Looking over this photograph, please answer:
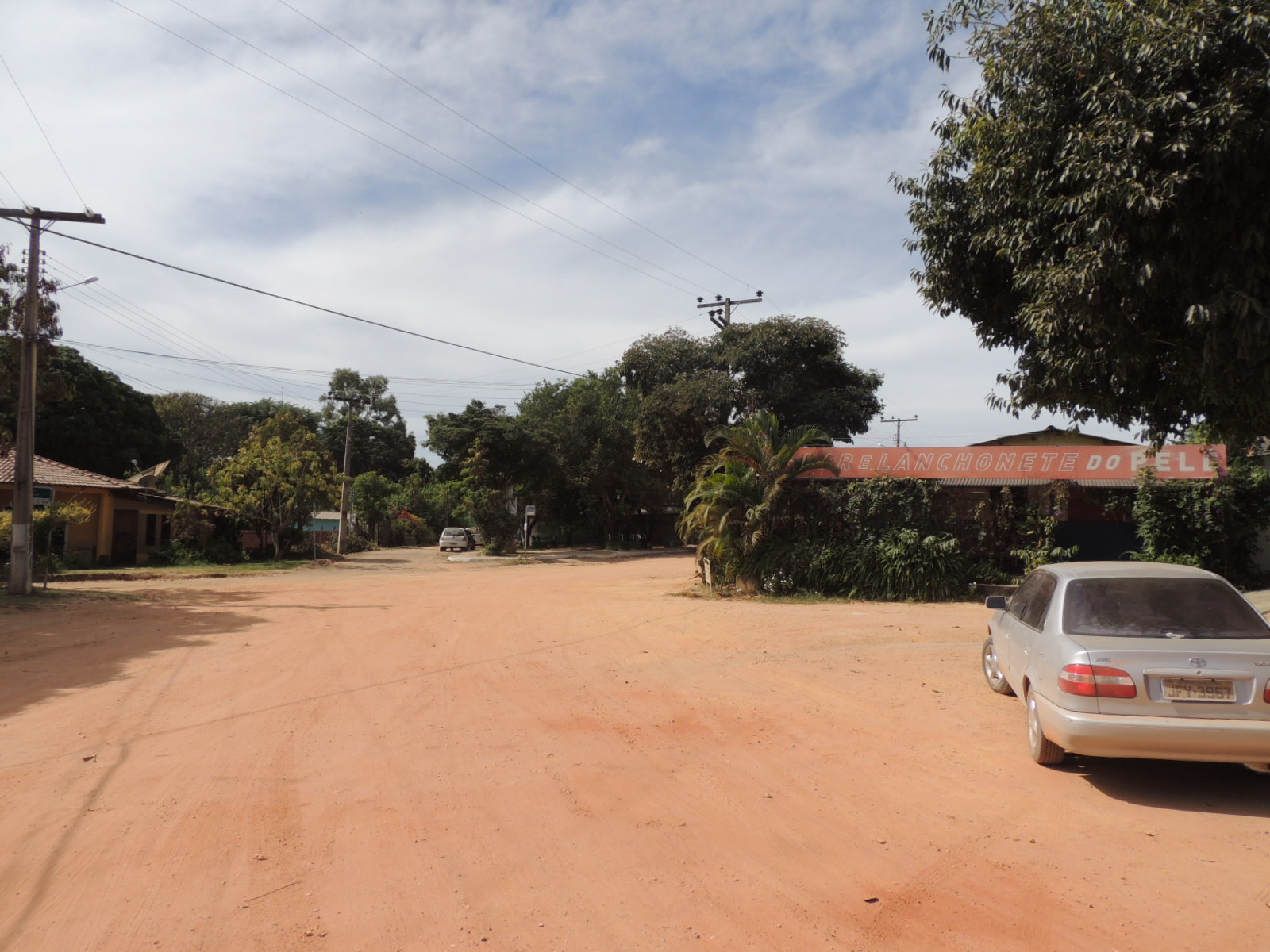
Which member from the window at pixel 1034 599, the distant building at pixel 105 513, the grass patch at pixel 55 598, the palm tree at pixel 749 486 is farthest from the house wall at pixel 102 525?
the window at pixel 1034 599

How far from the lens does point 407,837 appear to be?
4797mm

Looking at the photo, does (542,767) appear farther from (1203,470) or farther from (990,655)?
(1203,470)

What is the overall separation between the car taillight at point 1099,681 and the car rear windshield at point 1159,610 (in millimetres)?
406

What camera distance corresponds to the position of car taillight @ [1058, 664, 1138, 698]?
5312 millimetres

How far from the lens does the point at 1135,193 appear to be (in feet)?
23.5

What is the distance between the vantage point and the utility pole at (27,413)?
17.9 m

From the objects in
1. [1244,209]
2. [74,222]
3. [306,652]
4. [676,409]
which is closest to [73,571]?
[74,222]

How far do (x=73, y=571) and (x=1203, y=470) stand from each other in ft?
104

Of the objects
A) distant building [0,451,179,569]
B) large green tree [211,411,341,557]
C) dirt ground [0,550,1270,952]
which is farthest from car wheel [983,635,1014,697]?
large green tree [211,411,341,557]

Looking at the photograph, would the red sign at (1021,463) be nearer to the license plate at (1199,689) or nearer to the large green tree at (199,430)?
the license plate at (1199,689)

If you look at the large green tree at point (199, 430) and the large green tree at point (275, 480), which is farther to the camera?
the large green tree at point (199, 430)

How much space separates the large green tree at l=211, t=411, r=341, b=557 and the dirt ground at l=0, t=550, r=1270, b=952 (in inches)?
931

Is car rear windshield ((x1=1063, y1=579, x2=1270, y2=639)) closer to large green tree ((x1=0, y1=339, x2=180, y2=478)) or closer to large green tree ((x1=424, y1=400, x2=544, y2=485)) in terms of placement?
large green tree ((x1=424, y1=400, x2=544, y2=485))

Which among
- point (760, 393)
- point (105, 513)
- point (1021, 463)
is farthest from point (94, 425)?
point (1021, 463)
